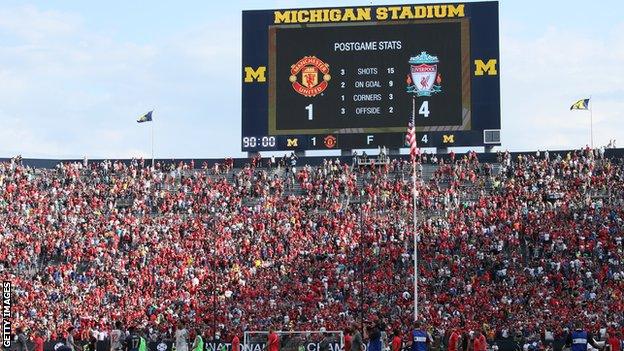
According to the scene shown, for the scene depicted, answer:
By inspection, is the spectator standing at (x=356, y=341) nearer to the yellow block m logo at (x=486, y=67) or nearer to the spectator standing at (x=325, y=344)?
the spectator standing at (x=325, y=344)

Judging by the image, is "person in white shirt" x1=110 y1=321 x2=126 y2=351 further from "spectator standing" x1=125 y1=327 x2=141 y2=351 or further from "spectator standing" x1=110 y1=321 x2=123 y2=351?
"spectator standing" x1=125 y1=327 x2=141 y2=351

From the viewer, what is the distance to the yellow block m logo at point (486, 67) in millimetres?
57344

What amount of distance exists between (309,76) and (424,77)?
5.39 metres

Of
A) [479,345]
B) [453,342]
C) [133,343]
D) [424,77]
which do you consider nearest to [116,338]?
[133,343]

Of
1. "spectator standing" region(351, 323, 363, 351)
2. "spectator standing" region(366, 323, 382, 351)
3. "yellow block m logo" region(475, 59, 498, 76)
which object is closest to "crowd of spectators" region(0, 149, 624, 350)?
"yellow block m logo" region(475, 59, 498, 76)

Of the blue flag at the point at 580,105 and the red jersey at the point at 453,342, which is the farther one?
the blue flag at the point at 580,105

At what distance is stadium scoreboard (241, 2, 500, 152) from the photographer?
2254 inches

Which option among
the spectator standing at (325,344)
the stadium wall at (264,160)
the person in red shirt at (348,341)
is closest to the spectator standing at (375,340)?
the person in red shirt at (348,341)

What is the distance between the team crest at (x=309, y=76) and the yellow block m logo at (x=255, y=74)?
1.36 m

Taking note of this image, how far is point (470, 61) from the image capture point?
57.3 metres

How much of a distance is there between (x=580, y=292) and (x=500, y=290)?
3.29 meters

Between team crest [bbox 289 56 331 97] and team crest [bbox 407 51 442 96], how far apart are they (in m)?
3.90

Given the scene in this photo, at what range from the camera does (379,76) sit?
57469 millimetres

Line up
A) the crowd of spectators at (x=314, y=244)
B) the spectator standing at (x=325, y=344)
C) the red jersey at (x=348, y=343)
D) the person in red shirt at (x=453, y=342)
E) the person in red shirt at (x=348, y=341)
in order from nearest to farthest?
the person in red shirt at (x=348, y=341) < the red jersey at (x=348, y=343) < the person in red shirt at (x=453, y=342) < the spectator standing at (x=325, y=344) < the crowd of spectators at (x=314, y=244)
